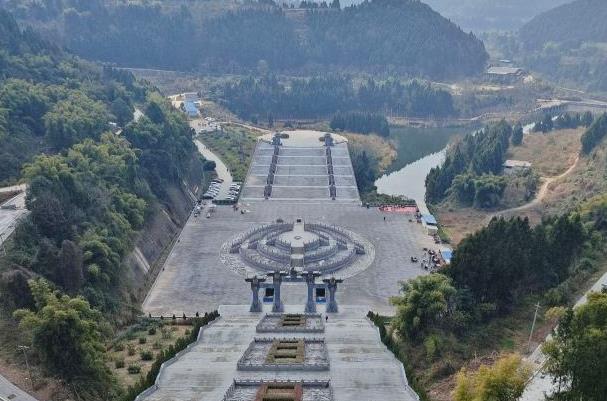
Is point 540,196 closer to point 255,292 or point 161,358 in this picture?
point 255,292

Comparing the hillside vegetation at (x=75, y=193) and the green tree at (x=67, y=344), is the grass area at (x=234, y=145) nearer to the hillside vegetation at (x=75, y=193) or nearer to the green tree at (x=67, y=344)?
the hillside vegetation at (x=75, y=193)

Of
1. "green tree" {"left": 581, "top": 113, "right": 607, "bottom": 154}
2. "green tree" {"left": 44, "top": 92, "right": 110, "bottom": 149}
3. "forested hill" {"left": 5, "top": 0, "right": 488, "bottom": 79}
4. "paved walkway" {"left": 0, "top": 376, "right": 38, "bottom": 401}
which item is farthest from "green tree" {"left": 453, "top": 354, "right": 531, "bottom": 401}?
"forested hill" {"left": 5, "top": 0, "right": 488, "bottom": 79}

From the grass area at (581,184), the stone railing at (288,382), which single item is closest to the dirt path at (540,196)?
the grass area at (581,184)

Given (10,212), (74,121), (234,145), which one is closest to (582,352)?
(10,212)

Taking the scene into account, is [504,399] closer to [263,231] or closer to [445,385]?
[445,385]

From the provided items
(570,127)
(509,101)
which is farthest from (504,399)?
(509,101)

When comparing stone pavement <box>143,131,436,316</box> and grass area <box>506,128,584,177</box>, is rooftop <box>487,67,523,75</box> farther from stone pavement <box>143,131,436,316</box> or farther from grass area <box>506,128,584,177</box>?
stone pavement <box>143,131,436,316</box>
